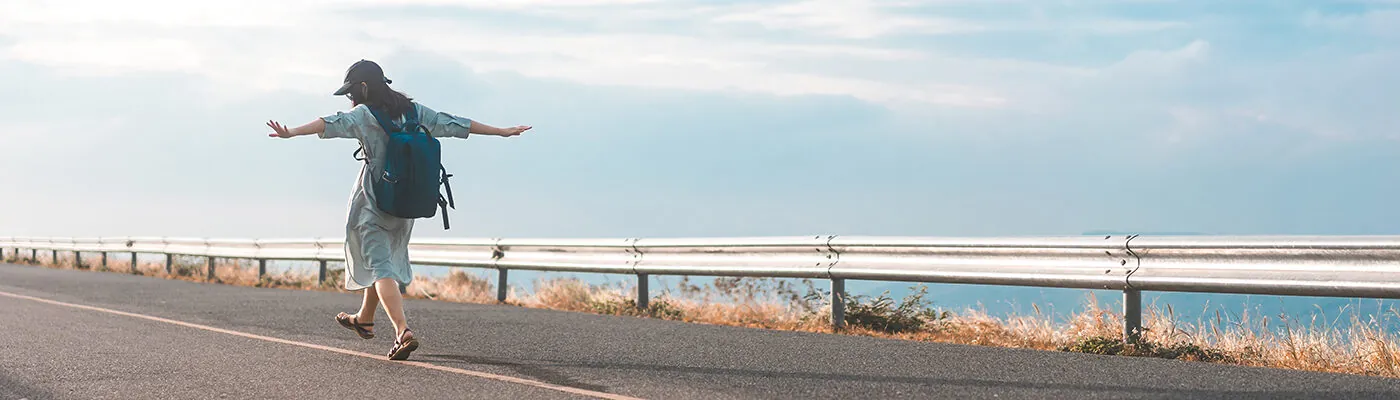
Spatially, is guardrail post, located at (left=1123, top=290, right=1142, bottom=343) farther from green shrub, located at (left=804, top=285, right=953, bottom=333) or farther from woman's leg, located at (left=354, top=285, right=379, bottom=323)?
woman's leg, located at (left=354, top=285, right=379, bottom=323)

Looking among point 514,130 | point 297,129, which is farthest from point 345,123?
point 514,130

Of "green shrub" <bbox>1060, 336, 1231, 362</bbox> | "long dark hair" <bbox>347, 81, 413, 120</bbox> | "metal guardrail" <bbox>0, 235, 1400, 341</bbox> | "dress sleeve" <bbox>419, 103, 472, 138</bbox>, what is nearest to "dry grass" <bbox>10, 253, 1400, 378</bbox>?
"green shrub" <bbox>1060, 336, 1231, 362</bbox>

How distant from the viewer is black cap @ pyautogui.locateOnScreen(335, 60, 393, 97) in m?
7.34

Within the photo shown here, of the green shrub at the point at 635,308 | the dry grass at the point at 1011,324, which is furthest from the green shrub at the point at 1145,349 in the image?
the green shrub at the point at 635,308

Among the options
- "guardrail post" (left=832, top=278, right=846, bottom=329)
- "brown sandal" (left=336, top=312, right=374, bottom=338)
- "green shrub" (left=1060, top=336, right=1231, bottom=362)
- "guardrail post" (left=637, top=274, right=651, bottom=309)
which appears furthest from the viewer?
"guardrail post" (left=637, top=274, right=651, bottom=309)

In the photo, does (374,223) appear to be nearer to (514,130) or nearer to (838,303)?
(514,130)

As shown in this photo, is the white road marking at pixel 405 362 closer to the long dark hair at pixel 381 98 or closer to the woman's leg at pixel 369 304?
the woman's leg at pixel 369 304

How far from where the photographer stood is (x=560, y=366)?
7066 mm

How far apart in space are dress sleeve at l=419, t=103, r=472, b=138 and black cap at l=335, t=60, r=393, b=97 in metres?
0.31

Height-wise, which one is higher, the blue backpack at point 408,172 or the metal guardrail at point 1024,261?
the blue backpack at point 408,172

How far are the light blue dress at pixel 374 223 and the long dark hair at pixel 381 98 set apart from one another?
2.7 inches

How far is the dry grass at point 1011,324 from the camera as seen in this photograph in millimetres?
7469

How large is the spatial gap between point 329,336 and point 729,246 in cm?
375

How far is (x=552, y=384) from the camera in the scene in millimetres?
6266
